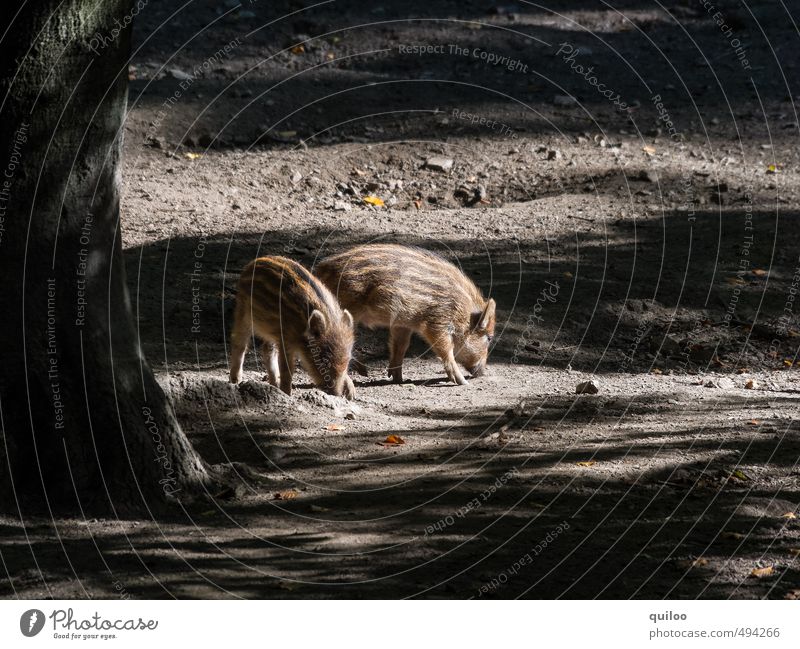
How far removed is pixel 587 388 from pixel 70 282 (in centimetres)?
421

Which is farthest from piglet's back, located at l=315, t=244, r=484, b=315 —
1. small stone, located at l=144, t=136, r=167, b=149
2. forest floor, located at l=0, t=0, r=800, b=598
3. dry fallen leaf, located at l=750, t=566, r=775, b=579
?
dry fallen leaf, located at l=750, t=566, r=775, b=579

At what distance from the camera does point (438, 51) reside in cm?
1570

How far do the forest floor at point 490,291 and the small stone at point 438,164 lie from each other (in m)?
0.03

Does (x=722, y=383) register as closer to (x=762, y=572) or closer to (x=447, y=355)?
(x=447, y=355)

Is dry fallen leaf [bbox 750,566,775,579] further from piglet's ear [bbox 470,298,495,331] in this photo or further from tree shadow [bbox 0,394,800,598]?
piglet's ear [bbox 470,298,495,331]

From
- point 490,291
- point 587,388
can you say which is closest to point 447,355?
point 490,291

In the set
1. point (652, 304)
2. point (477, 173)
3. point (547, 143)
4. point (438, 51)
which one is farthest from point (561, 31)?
point (652, 304)

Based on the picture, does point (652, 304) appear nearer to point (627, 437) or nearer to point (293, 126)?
point (627, 437)

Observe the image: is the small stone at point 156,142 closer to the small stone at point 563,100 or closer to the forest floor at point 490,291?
the forest floor at point 490,291

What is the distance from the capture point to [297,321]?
809 cm

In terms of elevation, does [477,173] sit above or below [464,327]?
above

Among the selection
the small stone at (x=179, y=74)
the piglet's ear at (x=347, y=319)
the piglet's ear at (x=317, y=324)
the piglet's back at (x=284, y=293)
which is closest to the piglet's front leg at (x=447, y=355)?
the piglet's ear at (x=347, y=319)

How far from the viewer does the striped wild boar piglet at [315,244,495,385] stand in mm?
9094

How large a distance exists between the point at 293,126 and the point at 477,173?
2.50m
